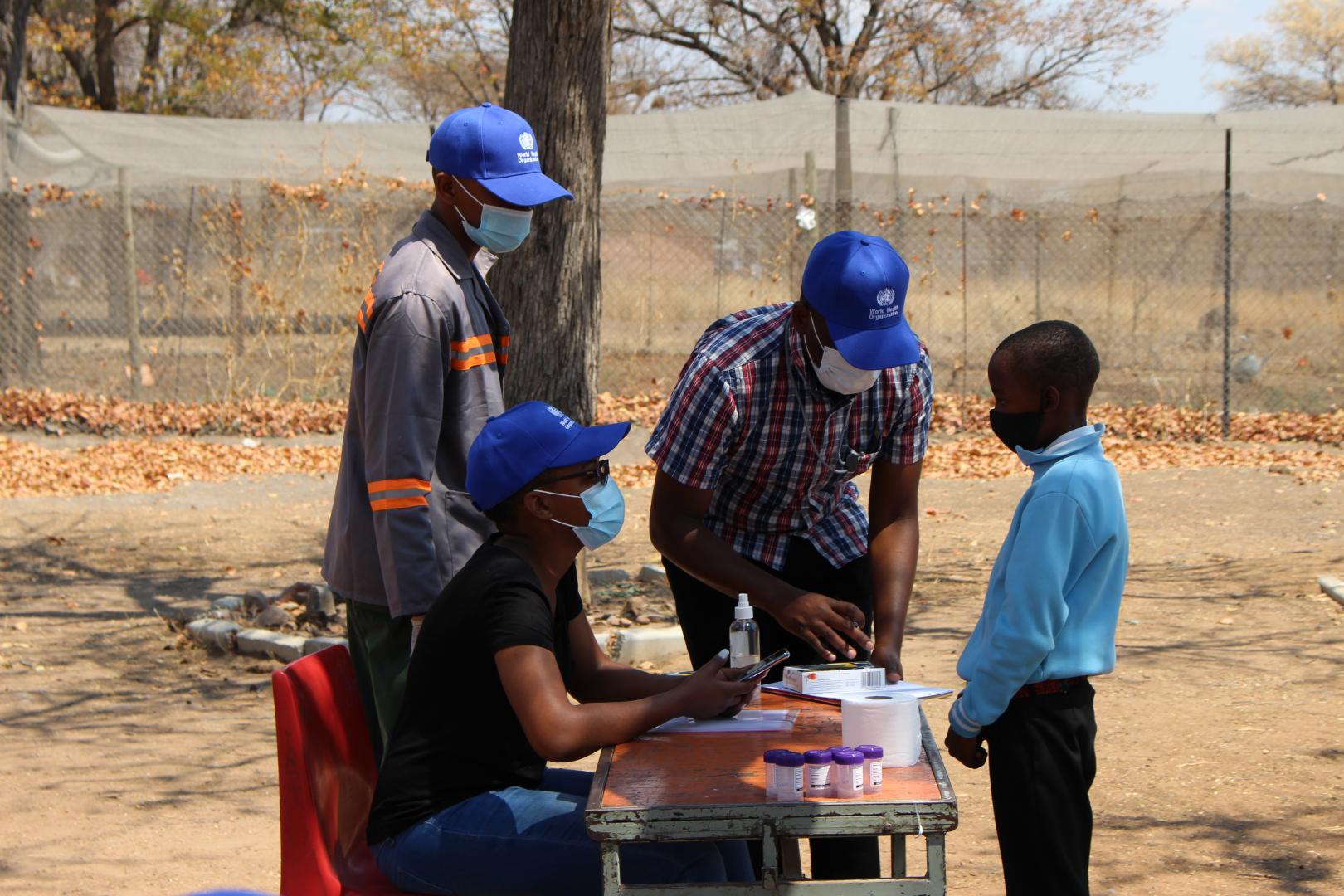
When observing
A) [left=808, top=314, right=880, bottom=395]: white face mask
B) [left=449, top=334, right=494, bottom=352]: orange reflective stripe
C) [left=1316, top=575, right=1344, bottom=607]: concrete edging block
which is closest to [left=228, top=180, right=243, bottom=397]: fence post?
[left=1316, top=575, right=1344, bottom=607]: concrete edging block

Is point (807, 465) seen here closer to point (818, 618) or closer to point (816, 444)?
point (816, 444)

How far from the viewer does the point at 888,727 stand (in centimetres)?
270

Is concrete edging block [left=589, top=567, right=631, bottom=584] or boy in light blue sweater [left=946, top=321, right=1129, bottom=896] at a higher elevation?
boy in light blue sweater [left=946, top=321, right=1129, bottom=896]

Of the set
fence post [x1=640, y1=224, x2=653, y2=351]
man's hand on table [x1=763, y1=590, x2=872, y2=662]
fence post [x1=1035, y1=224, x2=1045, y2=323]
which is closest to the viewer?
man's hand on table [x1=763, y1=590, x2=872, y2=662]

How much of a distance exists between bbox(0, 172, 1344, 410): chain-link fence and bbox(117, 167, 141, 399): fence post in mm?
24

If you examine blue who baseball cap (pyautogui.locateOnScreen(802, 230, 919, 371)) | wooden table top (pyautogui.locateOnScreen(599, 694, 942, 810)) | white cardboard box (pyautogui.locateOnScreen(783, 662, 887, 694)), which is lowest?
wooden table top (pyautogui.locateOnScreen(599, 694, 942, 810))

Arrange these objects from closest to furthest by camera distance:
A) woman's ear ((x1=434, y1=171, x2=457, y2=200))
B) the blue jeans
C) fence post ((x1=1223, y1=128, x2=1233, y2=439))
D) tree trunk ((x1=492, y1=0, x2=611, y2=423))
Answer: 1. the blue jeans
2. woman's ear ((x1=434, y1=171, x2=457, y2=200))
3. tree trunk ((x1=492, y1=0, x2=611, y2=423))
4. fence post ((x1=1223, y1=128, x2=1233, y2=439))

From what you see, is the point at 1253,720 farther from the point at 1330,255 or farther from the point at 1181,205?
the point at 1181,205

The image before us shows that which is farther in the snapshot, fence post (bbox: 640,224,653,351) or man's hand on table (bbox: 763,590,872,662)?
fence post (bbox: 640,224,653,351)

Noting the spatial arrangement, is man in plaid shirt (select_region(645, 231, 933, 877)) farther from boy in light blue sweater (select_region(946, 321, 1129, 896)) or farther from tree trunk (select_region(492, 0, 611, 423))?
tree trunk (select_region(492, 0, 611, 423))

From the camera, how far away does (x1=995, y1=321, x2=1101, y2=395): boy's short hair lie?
3090 millimetres

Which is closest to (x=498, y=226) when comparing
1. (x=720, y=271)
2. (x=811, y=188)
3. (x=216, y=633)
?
(x=216, y=633)

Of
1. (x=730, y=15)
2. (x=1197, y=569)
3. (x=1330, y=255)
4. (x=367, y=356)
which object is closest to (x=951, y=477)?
(x=1197, y=569)

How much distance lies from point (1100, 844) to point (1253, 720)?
1.48 metres
